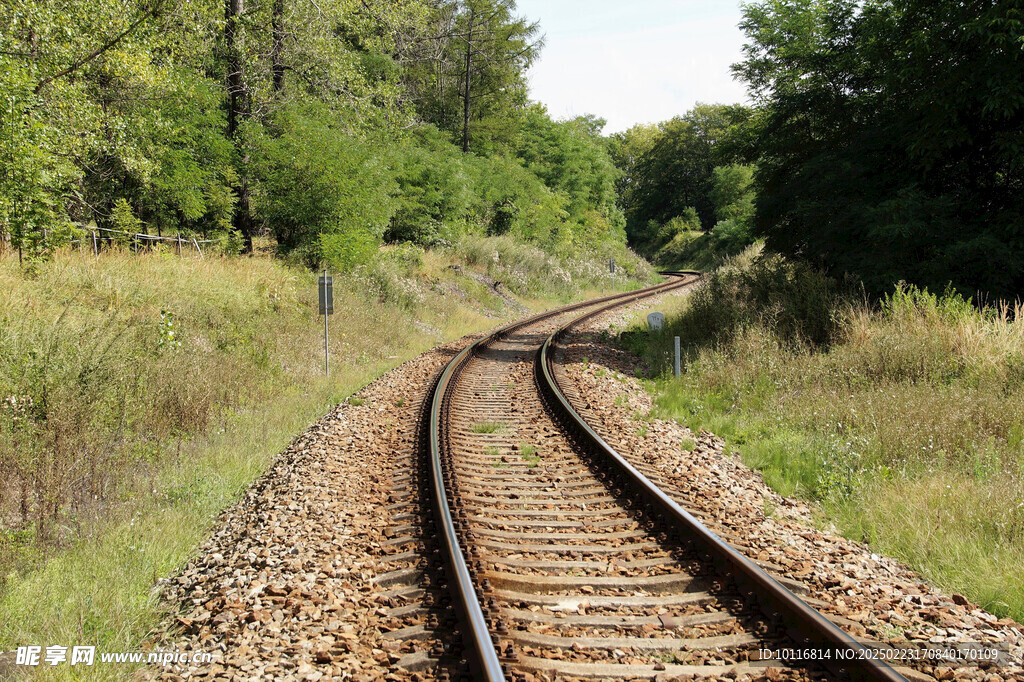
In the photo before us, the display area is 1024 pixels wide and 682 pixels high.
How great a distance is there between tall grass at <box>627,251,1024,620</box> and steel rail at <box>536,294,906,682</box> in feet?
5.47

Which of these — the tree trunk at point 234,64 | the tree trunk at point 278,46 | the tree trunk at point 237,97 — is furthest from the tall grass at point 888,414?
the tree trunk at point 278,46

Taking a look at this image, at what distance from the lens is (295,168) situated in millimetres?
19047

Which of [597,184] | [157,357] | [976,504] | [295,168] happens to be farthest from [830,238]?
[597,184]

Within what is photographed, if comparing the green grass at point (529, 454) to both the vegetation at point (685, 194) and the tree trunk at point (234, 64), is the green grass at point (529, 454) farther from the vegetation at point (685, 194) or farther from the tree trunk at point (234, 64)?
the vegetation at point (685, 194)

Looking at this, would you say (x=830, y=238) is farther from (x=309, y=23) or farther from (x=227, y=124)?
(x=227, y=124)

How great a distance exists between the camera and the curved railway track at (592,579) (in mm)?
3818

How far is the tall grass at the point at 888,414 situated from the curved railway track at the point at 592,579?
1.77 meters

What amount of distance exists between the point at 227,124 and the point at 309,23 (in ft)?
13.1

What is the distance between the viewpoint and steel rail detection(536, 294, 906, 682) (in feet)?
11.7

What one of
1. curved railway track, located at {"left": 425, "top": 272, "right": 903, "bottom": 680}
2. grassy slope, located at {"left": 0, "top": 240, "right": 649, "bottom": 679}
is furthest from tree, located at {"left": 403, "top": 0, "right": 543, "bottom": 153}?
curved railway track, located at {"left": 425, "top": 272, "right": 903, "bottom": 680}

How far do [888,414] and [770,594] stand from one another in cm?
503

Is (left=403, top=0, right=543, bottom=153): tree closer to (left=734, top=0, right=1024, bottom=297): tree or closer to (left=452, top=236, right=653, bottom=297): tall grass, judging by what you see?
(left=452, top=236, right=653, bottom=297): tall grass

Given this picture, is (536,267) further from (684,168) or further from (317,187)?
(684,168)

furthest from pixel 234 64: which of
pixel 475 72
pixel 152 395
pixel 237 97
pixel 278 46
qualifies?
pixel 475 72
